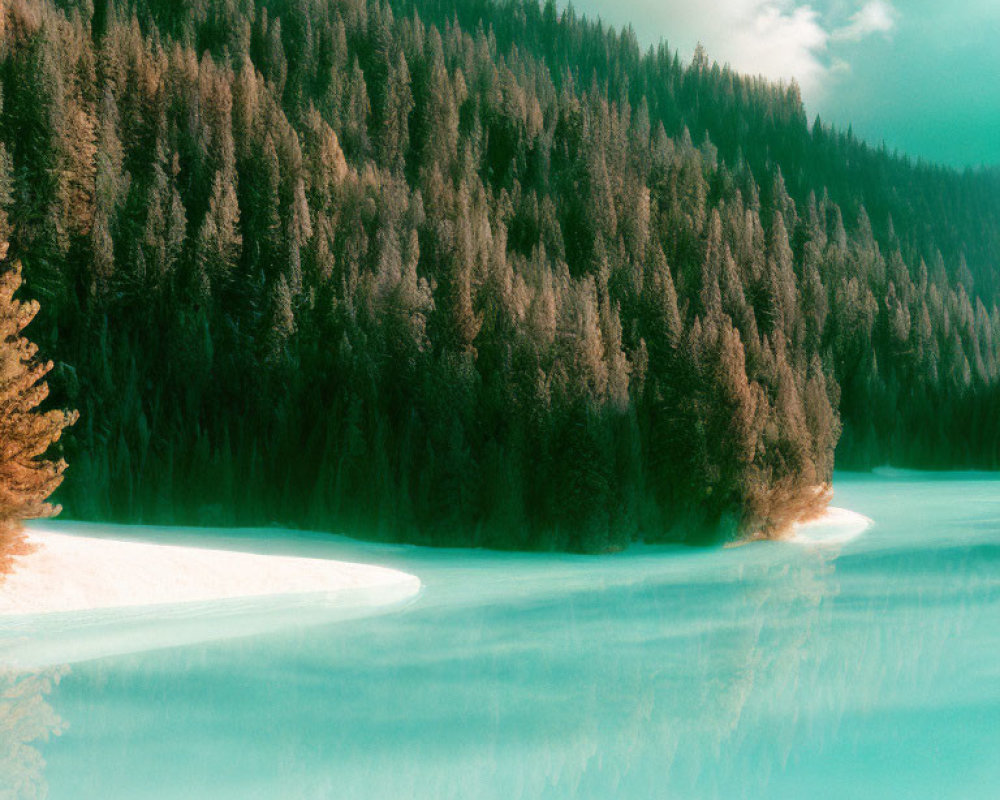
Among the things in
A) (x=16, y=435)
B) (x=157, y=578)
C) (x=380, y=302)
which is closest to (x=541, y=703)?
(x=157, y=578)

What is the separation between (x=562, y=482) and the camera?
3278 cm

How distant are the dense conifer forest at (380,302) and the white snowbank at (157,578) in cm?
951

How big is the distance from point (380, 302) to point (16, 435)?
22.3 metres

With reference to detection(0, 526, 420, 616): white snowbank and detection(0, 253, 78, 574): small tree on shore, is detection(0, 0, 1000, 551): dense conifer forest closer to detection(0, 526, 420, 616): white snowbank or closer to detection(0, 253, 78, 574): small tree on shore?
detection(0, 526, 420, 616): white snowbank

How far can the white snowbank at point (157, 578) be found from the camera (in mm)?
19656

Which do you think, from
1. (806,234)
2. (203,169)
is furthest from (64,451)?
(806,234)

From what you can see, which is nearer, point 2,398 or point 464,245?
point 2,398

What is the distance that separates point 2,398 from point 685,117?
120m

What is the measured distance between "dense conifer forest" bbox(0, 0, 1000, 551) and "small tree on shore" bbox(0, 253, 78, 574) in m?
16.5

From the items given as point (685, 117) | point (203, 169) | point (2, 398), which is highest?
point (685, 117)

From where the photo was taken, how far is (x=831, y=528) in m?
40.3

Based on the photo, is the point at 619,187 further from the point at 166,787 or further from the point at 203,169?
the point at 166,787

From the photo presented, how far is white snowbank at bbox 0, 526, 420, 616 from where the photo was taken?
1966 cm

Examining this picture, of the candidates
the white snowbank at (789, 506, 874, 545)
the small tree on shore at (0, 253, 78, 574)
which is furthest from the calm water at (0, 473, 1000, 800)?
the white snowbank at (789, 506, 874, 545)
